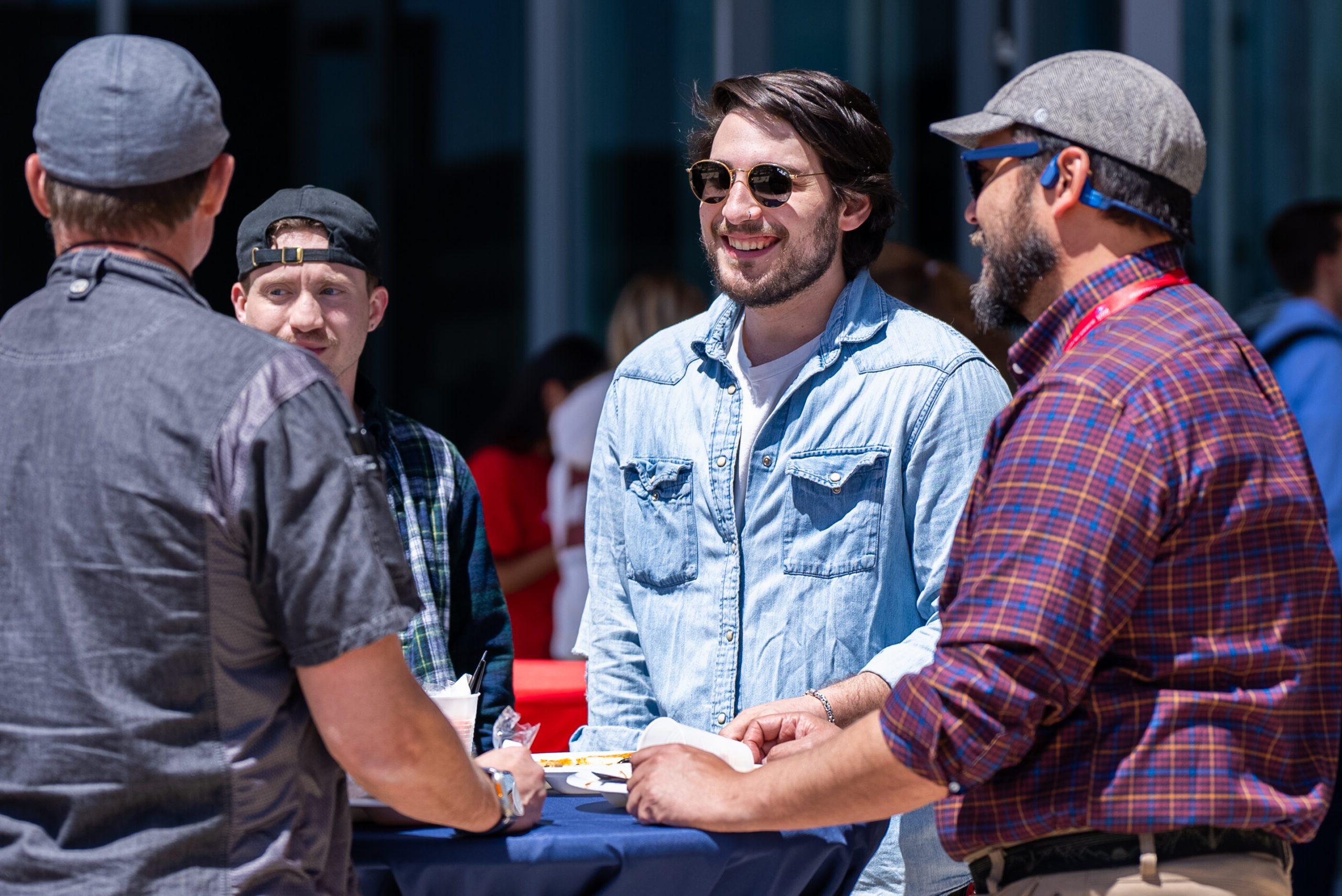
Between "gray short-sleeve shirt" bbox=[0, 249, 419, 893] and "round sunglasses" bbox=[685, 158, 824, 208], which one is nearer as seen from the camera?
"gray short-sleeve shirt" bbox=[0, 249, 419, 893]

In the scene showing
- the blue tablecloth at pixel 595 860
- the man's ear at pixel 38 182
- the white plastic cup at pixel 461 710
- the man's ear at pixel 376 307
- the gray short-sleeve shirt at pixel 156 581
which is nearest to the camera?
the gray short-sleeve shirt at pixel 156 581

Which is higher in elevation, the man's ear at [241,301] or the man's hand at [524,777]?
the man's ear at [241,301]

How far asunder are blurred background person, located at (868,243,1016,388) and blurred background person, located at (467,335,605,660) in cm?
168

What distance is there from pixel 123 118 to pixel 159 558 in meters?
0.47

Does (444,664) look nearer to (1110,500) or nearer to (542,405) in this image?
(1110,500)

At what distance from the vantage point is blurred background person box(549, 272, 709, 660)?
5121 millimetres

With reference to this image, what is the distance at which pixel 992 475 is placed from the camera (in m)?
1.84

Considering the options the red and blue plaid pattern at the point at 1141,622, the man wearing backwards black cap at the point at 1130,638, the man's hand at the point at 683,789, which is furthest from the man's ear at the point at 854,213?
the man's hand at the point at 683,789

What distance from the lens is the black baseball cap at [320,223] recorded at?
2605 mm

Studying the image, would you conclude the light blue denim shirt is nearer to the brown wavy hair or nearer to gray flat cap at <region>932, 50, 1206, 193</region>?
the brown wavy hair

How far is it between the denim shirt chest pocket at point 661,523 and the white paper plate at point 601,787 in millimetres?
469

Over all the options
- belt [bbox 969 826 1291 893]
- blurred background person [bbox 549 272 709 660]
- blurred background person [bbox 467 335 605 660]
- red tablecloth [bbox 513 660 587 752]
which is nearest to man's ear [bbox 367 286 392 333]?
red tablecloth [bbox 513 660 587 752]

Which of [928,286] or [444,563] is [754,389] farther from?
[928,286]

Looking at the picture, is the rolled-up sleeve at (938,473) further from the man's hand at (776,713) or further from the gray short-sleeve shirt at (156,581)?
the gray short-sleeve shirt at (156,581)
